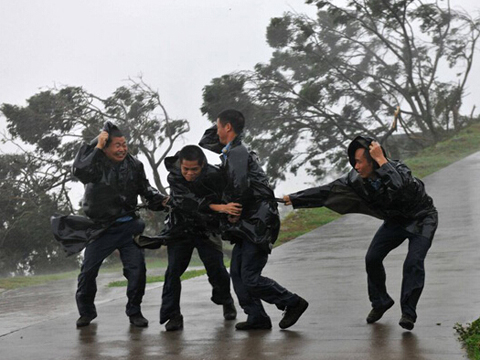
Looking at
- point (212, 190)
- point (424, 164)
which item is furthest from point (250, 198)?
point (424, 164)

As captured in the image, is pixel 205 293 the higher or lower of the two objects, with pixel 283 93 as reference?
lower

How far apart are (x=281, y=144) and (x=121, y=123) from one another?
600 cm

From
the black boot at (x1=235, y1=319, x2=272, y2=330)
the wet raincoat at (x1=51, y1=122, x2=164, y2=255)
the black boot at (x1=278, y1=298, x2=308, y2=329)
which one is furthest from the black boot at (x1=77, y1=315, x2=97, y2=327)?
the black boot at (x1=278, y1=298, x2=308, y2=329)

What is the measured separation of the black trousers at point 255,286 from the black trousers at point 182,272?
0.60 m

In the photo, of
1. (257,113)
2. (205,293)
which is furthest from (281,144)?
(205,293)

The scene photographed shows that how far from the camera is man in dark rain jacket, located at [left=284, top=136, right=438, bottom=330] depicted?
6.41 m

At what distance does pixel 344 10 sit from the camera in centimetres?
2997

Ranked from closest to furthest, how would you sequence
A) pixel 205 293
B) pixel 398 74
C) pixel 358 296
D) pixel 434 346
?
pixel 434 346 < pixel 358 296 < pixel 205 293 < pixel 398 74

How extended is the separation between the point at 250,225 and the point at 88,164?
1605mm

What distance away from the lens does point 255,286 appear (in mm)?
6734

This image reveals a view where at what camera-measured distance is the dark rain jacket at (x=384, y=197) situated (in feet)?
20.9

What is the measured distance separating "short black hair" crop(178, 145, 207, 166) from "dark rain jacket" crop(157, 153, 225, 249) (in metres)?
0.09

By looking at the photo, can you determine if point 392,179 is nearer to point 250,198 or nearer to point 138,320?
point 250,198

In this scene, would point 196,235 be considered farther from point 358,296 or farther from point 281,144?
point 281,144
